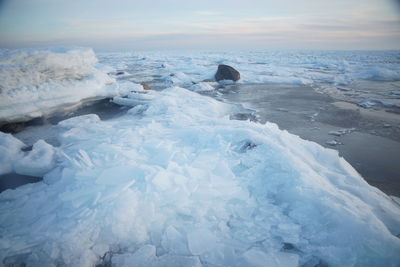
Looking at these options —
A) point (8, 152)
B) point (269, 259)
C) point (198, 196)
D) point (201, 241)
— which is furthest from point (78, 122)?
point (269, 259)

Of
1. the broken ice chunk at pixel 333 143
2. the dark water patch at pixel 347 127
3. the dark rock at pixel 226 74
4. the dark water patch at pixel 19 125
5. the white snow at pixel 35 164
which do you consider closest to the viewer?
the white snow at pixel 35 164

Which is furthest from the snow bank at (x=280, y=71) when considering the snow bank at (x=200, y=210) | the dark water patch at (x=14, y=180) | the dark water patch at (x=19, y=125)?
the snow bank at (x=200, y=210)

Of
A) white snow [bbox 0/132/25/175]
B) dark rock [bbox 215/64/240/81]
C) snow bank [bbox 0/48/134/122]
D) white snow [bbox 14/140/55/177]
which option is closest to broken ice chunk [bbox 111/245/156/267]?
white snow [bbox 14/140/55/177]

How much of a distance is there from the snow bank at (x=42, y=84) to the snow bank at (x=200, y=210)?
367 centimetres

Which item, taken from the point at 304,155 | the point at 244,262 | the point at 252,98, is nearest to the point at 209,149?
the point at 304,155

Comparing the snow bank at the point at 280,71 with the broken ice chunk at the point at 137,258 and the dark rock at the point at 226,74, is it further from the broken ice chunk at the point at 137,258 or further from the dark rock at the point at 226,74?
the broken ice chunk at the point at 137,258

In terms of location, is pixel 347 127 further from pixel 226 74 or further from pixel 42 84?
A: pixel 226 74

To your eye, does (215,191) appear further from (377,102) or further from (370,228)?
(377,102)

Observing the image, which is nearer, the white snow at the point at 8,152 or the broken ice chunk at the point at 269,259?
the broken ice chunk at the point at 269,259

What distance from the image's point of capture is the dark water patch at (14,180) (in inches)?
122

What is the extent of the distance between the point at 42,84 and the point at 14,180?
4.60 metres

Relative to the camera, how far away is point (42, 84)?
6.68 m

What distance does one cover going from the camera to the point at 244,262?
191 centimetres

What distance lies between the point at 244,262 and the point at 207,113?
16.2ft
